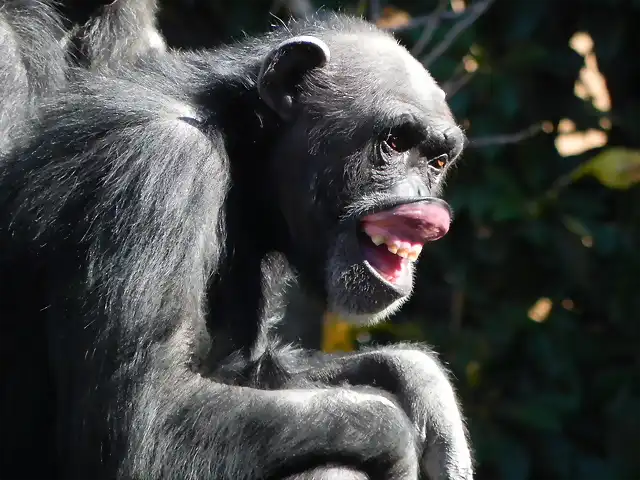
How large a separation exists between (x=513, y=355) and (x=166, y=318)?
3.57 m

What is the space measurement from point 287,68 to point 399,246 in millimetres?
752

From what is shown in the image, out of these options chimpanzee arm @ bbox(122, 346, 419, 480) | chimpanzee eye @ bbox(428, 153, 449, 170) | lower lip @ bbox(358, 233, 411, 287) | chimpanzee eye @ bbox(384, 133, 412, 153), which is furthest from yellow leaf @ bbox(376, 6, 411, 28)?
chimpanzee arm @ bbox(122, 346, 419, 480)

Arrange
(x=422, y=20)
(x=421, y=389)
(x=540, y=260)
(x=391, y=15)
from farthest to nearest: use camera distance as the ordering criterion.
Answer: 1. (x=540, y=260)
2. (x=391, y=15)
3. (x=422, y=20)
4. (x=421, y=389)

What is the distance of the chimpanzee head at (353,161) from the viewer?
435 centimetres

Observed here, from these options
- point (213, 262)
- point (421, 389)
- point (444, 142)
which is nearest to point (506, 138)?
point (444, 142)

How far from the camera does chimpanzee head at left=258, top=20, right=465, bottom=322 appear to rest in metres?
4.35

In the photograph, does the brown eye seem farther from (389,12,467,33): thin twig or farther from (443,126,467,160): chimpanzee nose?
(389,12,467,33): thin twig

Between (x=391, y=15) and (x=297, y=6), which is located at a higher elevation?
(x=297, y=6)

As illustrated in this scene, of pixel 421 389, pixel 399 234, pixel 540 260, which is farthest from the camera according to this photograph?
pixel 540 260

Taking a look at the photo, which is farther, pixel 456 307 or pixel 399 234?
pixel 456 307

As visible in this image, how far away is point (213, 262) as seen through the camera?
4168 mm

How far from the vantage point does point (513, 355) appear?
7062 millimetres

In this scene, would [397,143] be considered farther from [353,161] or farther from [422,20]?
[422,20]

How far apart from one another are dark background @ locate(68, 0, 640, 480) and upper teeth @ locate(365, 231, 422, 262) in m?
2.19
